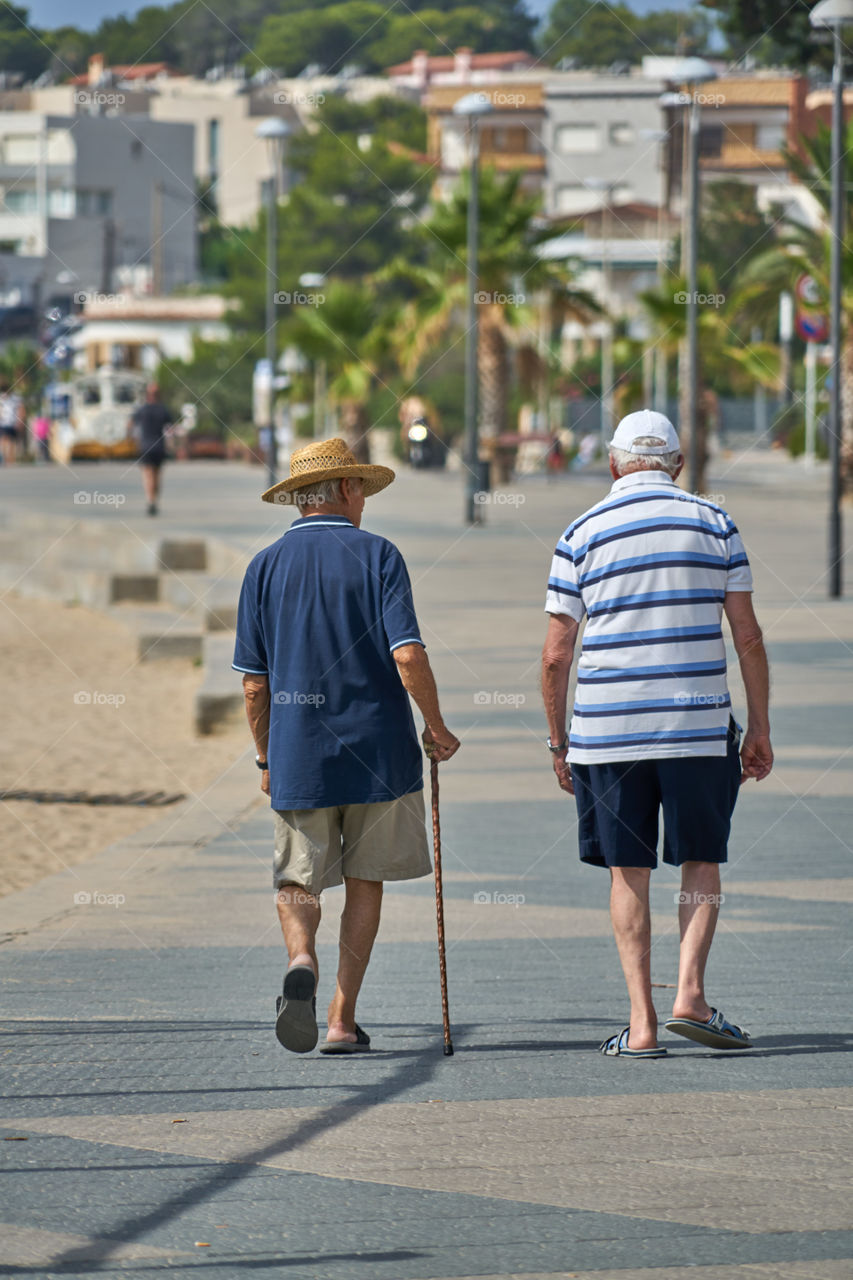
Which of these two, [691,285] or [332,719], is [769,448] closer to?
[691,285]

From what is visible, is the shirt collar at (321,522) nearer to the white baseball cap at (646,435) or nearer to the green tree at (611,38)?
the white baseball cap at (646,435)

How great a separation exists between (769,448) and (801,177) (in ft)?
86.2

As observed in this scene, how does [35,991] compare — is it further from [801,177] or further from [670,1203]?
[801,177]

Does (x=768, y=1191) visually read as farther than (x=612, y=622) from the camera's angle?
No

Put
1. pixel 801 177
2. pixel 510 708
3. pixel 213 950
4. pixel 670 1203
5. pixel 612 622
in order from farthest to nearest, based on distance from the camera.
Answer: pixel 801 177 → pixel 510 708 → pixel 213 950 → pixel 612 622 → pixel 670 1203

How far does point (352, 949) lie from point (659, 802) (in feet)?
2.97

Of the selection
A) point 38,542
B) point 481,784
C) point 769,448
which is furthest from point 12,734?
point 769,448

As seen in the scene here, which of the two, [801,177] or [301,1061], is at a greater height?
[801,177]

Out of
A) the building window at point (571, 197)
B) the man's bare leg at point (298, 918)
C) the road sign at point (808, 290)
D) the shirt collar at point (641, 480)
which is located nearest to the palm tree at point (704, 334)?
the road sign at point (808, 290)

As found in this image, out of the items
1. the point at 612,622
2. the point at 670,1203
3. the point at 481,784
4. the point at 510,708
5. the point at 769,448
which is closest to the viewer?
the point at 670,1203

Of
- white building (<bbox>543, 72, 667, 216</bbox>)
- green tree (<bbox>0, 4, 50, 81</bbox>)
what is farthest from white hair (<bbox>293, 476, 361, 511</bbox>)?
white building (<bbox>543, 72, 667, 216</bbox>)

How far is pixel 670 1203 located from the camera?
3881mm

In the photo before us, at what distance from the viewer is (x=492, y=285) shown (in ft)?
130

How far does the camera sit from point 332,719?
5098 mm
